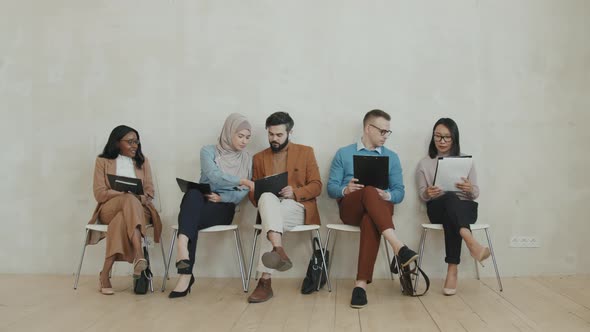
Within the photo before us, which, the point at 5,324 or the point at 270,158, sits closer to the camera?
the point at 5,324

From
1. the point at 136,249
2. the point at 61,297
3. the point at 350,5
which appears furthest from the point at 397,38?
the point at 61,297

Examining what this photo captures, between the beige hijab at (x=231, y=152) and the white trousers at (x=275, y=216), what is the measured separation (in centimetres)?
40

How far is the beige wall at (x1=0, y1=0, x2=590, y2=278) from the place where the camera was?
4254 millimetres

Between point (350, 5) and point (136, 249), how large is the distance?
2263mm

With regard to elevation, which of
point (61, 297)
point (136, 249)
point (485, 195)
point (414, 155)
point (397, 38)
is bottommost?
point (61, 297)

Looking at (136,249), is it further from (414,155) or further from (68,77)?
(414,155)

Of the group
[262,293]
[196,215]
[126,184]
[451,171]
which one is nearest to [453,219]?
[451,171]

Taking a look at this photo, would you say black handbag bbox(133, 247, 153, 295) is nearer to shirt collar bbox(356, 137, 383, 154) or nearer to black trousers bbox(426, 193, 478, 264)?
shirt collar bbox(356, 137, 383, 154)

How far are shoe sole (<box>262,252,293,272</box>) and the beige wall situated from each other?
0.78 m

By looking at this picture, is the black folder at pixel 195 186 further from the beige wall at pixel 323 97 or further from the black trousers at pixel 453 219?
the black trousers at pixel 453 219

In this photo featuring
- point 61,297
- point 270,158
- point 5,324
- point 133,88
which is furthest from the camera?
point 133,88

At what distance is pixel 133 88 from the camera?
4414mm

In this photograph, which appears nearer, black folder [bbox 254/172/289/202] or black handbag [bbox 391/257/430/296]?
black handbag [bbox 391/257/430/296]

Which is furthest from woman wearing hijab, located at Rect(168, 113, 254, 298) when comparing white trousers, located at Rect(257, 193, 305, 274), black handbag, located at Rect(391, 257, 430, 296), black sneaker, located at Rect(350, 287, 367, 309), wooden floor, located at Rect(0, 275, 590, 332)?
black handbag, located at Rect(391, 257, 430, 296)
